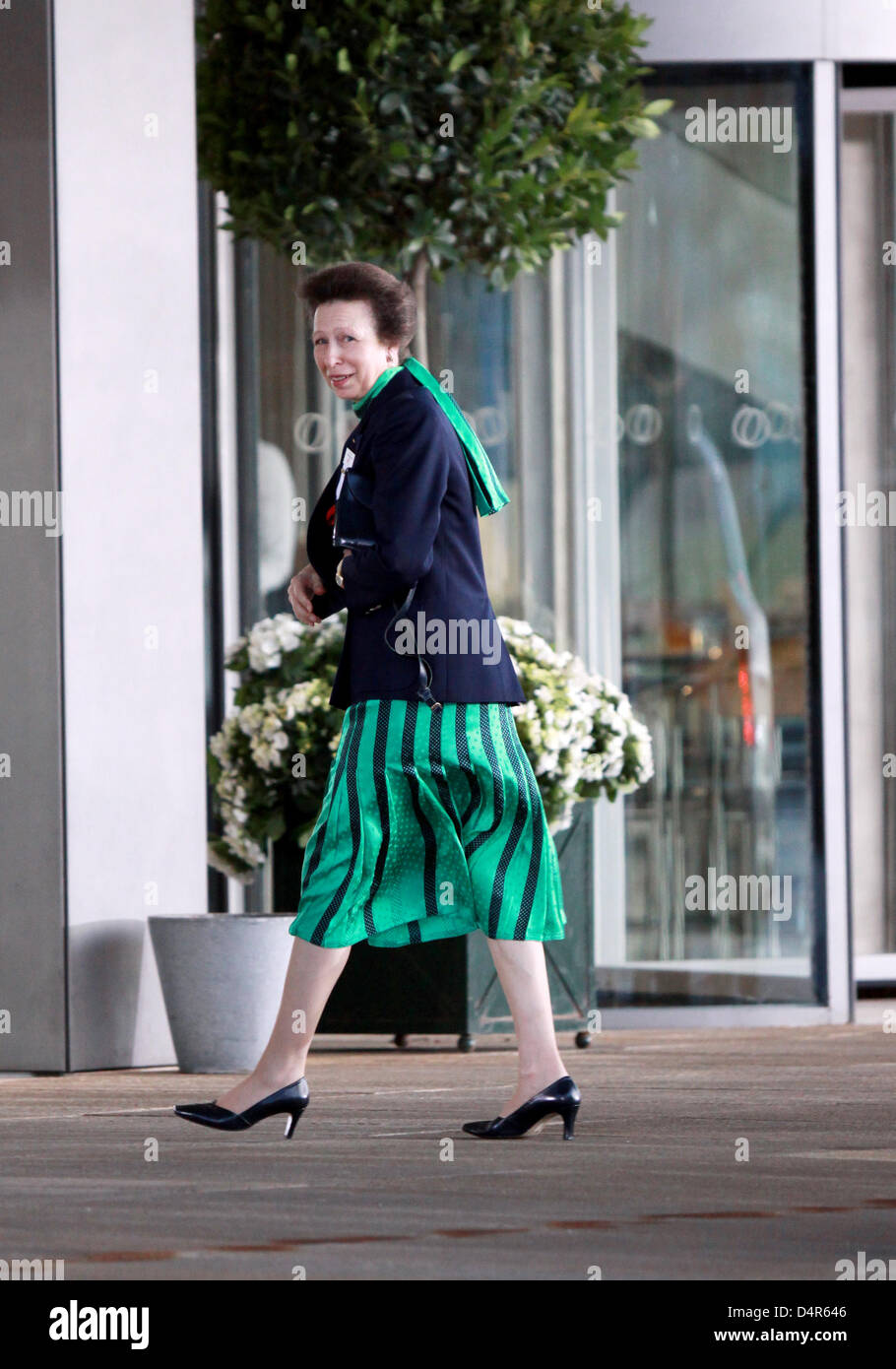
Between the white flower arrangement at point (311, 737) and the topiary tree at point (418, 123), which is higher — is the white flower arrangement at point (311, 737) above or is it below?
below

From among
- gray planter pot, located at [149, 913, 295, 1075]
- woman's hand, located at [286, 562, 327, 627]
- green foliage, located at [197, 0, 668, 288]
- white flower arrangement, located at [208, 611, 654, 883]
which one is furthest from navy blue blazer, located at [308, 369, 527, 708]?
green foliage, located at [197, 0, 668, 288]

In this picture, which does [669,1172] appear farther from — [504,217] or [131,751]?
[504,217]

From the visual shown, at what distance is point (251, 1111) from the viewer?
3848mm

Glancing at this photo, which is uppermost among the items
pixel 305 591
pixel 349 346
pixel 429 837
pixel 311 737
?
pixel 349 346

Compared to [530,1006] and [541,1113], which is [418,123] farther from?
[541,1113]

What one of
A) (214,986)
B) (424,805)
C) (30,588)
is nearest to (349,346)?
(424,805)

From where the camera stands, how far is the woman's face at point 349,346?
3.95 metres

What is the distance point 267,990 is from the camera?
546 cm

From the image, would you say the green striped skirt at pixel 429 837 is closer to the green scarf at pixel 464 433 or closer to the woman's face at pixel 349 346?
the green scarf at pixel 464 433

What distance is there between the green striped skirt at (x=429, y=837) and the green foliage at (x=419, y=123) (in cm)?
245

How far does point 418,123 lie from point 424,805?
2655 mm

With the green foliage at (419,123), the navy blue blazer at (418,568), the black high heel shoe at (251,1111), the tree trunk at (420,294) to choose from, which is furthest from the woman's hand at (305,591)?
the green foliage at (419,123)

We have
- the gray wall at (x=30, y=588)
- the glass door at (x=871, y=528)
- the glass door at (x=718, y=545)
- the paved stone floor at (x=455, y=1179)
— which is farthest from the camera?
the glass door at (x=871, y=528)

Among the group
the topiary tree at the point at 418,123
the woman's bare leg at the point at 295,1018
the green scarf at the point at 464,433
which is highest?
the topiary tree at the point at 418,123
